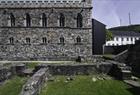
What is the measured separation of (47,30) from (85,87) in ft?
73.5

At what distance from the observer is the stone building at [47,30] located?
37688 millimetres

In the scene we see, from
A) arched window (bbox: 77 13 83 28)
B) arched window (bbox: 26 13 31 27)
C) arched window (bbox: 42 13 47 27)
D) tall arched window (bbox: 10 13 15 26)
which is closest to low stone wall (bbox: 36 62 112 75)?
arched window (bbox: 77 13 83 28)

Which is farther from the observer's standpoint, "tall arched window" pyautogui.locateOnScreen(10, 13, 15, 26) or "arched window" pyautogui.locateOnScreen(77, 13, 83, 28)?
"tall arched window" pyautogui.locateOnScreen(10, 13, 15, 26)

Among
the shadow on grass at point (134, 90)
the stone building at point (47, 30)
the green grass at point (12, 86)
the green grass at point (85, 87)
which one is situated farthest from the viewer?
the stone building at point (47, 30)

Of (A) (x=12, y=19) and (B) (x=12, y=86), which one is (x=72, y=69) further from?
(A) (x=12, y=19)

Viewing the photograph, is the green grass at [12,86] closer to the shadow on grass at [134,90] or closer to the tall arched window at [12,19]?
the shadow on grass at [134,90]

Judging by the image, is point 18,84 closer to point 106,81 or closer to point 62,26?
point 106,81

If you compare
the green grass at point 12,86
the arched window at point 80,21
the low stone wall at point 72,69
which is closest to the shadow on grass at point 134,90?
the low stone wall at point 72,69

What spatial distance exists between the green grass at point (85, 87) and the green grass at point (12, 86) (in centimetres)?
176

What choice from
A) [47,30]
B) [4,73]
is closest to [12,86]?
[4,73]

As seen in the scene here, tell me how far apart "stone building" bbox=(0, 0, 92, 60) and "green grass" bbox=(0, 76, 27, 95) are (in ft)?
58.8

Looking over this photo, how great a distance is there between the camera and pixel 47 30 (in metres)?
37.9

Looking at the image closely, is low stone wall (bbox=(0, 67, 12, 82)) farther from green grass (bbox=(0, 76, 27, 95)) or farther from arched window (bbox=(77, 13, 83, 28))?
arched window (bbox=(77, 13, 83, 28))

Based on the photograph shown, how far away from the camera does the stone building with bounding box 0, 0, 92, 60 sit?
37688 millimetres
